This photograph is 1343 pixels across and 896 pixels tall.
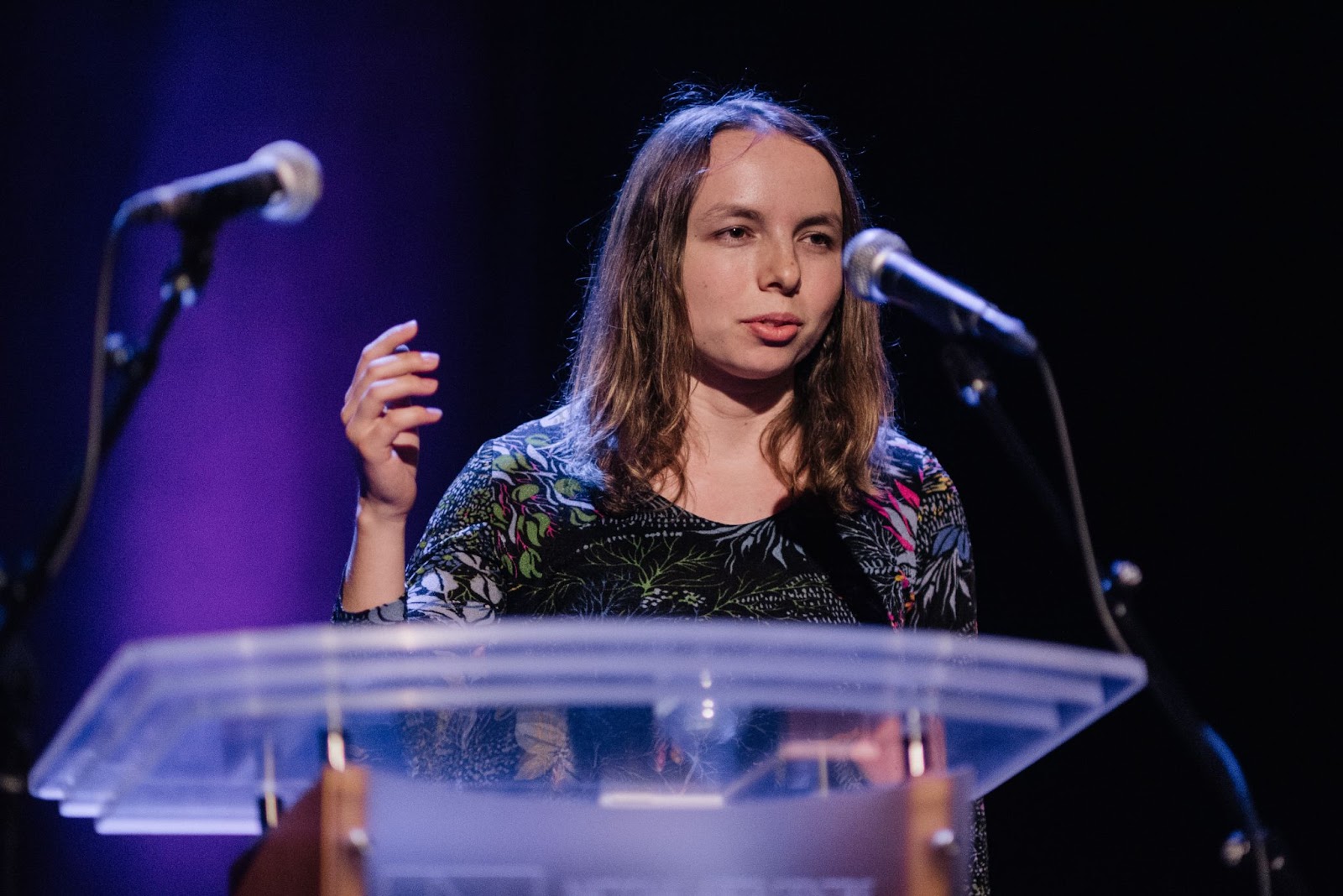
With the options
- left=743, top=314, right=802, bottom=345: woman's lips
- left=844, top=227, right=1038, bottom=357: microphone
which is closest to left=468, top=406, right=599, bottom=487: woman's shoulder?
left=743, top=314, right=802, bottom=345: woman's lips

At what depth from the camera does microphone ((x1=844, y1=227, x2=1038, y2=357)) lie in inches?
65.2

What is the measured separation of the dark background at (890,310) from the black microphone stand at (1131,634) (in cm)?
206

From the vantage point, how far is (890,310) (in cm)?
372

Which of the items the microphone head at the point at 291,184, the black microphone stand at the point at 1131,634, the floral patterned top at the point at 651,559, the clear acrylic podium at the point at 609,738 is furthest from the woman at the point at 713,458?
the clear acrylic podium at the point at 609,738

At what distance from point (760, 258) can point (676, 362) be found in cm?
31

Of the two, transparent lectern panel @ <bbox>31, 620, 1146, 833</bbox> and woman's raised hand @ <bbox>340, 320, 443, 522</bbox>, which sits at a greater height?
woman's raised hand @ <bbox>340, 320, 443, 522</bbox>

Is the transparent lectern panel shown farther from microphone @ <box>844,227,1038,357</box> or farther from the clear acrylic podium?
microphone @ <box>844,227,1038,357</box>

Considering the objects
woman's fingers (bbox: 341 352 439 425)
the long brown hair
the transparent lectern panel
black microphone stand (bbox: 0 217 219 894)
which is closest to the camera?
the transparent lectern panel

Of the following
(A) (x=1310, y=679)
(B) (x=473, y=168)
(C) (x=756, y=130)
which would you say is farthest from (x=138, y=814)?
(A) (x=1310, y=679)

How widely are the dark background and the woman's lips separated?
1.22m

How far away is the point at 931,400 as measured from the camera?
4363 millimetres

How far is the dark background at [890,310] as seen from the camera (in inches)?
148

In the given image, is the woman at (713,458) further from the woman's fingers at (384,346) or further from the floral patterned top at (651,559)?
the woman's fingers at (384,346)

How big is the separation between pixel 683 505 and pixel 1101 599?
3.39 ft
